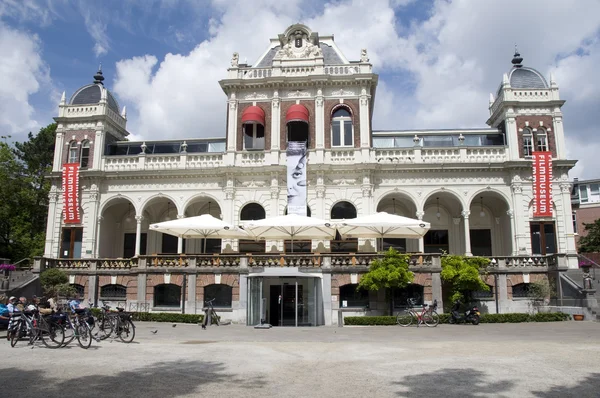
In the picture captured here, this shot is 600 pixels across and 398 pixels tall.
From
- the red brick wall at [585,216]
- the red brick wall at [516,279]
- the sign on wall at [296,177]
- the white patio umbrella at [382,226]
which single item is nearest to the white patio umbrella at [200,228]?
the sign on wall at [296,177]

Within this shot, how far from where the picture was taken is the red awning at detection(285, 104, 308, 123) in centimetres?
3538

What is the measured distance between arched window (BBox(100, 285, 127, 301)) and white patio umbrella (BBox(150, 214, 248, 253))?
185 inches

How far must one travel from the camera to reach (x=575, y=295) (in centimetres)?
2656

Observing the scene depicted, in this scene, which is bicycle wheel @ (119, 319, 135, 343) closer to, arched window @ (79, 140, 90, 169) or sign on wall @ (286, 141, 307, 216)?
sign on wall @ (286, 141, 307, 216)

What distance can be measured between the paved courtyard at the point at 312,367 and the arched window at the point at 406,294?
327 inches

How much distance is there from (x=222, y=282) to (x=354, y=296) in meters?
7.10

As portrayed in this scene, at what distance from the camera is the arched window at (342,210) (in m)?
35.0

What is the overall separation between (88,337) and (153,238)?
2529 cm

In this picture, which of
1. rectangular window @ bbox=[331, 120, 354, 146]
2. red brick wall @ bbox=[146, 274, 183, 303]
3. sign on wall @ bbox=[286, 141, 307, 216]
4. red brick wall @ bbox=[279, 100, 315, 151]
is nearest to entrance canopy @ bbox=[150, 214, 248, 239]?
red brick wall @ bbox=[146, 274, 183, 303]

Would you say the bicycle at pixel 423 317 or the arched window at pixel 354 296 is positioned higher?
the arched window at pixel 354 296

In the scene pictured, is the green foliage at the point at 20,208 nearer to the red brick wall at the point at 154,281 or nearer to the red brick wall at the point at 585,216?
the red brick wall at the point at 154,281

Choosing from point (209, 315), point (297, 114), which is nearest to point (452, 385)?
point (209, 315)

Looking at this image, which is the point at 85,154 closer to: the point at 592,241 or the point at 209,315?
the point at 209,315

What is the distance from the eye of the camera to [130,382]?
9586 millimetres
